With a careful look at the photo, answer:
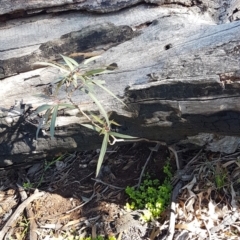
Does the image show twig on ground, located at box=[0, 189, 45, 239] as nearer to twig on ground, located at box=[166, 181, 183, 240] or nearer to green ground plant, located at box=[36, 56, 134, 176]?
green ground plant, located at box=[36, 56, 134, 176]

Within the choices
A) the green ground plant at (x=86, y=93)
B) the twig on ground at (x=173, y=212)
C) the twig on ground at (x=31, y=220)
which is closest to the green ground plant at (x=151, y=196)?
the twig on ground at (x=173, y=212)

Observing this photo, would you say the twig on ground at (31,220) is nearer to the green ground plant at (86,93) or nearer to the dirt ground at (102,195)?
the dirt ground at (102,195)

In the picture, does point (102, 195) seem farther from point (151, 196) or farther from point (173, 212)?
point (173, 212)

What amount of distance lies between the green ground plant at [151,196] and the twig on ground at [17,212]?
0.67 m

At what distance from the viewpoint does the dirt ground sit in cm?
259

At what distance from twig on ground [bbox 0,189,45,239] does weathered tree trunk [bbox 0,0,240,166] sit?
1.01 ft

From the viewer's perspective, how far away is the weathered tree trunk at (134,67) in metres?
2.25

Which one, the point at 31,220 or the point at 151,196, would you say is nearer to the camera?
the point at 151,196

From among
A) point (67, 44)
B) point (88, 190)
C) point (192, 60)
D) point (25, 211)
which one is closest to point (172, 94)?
point (192, 60)

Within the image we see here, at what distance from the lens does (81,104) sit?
8.21ft

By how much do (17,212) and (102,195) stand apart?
58 cm

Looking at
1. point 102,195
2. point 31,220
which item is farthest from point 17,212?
point 102,195

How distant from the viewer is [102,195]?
287 cm

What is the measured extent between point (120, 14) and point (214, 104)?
0.92 meters
